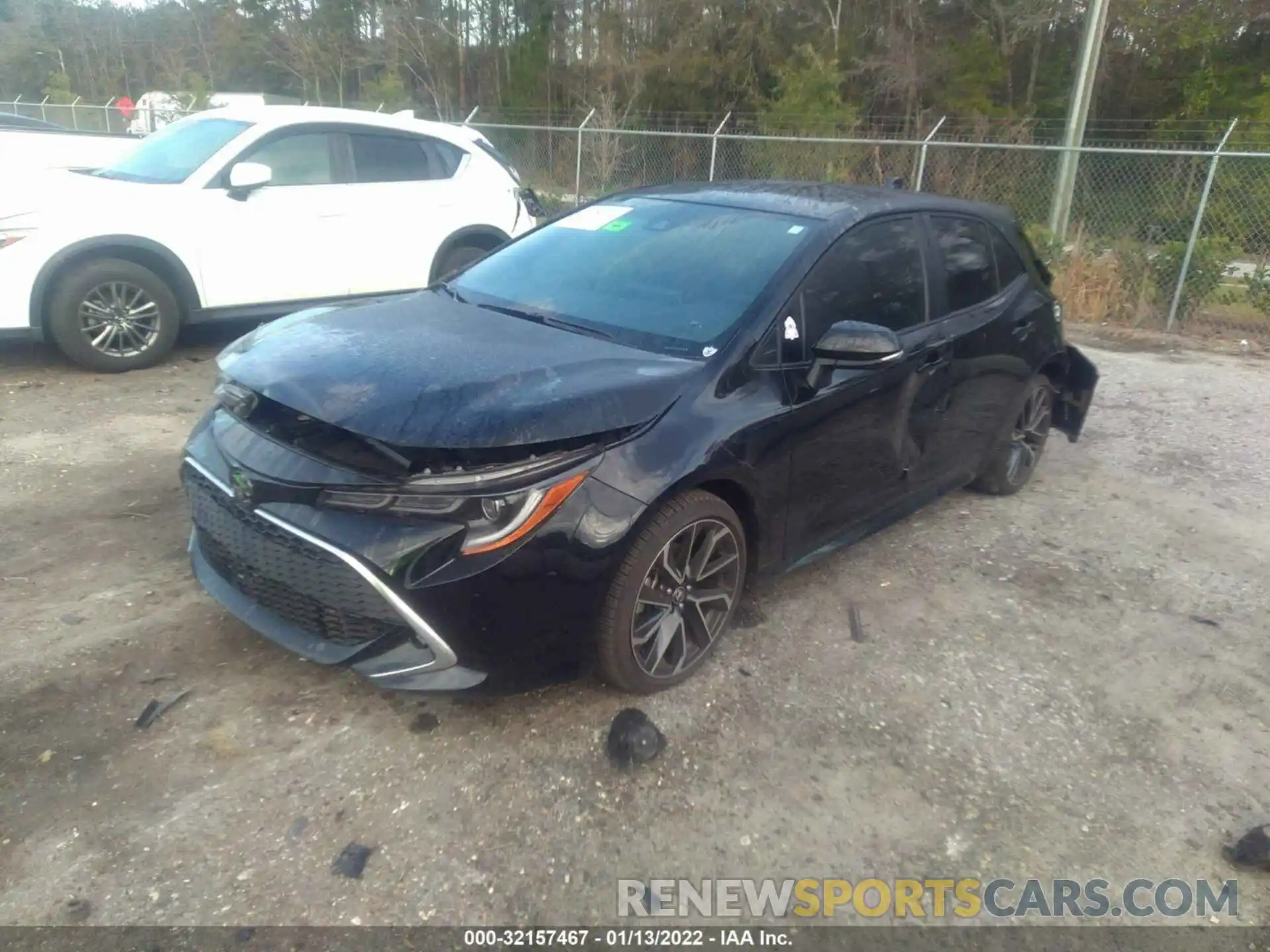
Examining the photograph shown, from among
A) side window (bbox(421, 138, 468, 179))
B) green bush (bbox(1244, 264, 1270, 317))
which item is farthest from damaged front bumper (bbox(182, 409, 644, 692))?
green bush (bbox(1244, 264, 1270, 317))

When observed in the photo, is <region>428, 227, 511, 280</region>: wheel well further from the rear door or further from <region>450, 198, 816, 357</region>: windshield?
<region>450, 198, 816, 357</region>: windshield

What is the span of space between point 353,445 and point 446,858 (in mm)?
1181

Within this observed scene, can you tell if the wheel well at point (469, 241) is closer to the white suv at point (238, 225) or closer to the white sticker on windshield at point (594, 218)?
the white suv at point (238, 225)

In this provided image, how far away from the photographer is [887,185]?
4883mm

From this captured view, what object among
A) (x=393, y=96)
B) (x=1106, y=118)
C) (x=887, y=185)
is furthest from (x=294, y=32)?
(x=887, y=185)

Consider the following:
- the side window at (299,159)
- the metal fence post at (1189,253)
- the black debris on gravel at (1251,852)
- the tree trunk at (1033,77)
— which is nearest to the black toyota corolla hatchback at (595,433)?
the black debris on gravel at (1251,852)

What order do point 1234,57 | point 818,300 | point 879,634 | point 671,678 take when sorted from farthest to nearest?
point 1234,57, point 879,634, point 818,300, point 671,678

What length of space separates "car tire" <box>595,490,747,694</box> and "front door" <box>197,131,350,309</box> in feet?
16.6

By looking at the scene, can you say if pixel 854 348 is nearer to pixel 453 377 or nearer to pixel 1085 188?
pixel 453 377

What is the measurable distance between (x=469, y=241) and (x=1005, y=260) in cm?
471

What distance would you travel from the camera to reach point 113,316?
6.46m

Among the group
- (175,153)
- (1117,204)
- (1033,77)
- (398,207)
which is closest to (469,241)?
(398,207)

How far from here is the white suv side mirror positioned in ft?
22.0

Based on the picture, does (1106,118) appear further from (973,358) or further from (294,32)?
(294,32)
